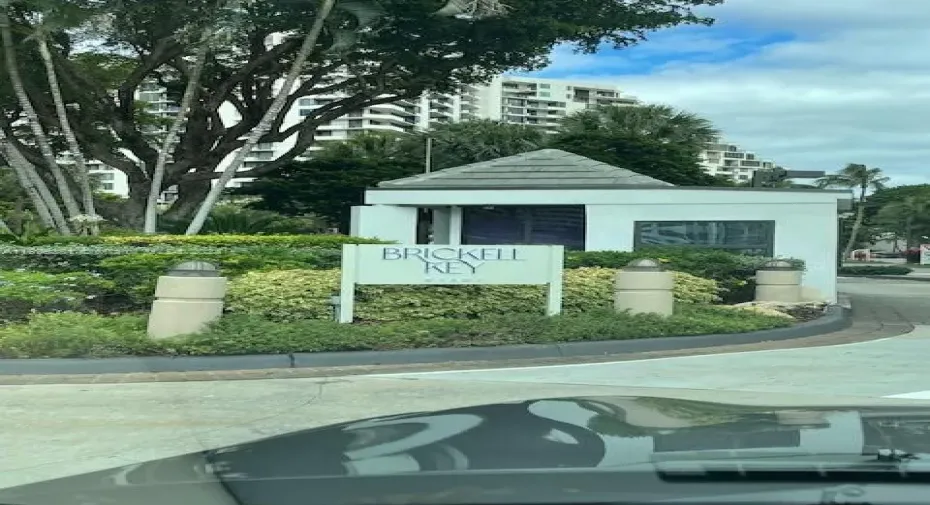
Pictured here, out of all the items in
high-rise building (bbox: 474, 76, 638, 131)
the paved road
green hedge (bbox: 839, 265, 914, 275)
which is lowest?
green hedge (bbox: 839, 265, 914, 275)

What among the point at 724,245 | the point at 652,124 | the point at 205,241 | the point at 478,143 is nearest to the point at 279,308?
the point at 205,241

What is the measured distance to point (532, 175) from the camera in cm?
2294

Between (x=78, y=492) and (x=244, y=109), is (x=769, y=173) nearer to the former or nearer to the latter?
(x=244, y=109)

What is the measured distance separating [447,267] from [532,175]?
1028cm

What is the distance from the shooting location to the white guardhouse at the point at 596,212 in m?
19.4

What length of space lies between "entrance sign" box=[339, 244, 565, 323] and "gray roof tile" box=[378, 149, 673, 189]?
793cm

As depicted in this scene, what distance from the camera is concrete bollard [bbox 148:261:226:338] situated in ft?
37.0

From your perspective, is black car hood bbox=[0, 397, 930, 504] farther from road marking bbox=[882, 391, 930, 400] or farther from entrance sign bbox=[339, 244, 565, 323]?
entrance sign bbox=[339, 244, 565, 323]

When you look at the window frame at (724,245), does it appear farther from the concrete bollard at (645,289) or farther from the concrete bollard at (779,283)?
the concrete bollard at (645,289)

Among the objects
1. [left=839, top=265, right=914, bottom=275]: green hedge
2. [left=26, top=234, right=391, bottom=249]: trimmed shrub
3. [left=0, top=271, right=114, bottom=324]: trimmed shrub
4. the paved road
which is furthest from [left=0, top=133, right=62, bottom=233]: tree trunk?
[left=839, top=265, right=914, bottom=275]: green hedge

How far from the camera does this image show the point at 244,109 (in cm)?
2970

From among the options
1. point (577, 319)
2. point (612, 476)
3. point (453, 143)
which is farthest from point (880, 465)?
point (453, 143)

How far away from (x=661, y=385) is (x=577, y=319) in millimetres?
3553

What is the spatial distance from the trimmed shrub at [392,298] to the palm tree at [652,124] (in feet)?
95.4
